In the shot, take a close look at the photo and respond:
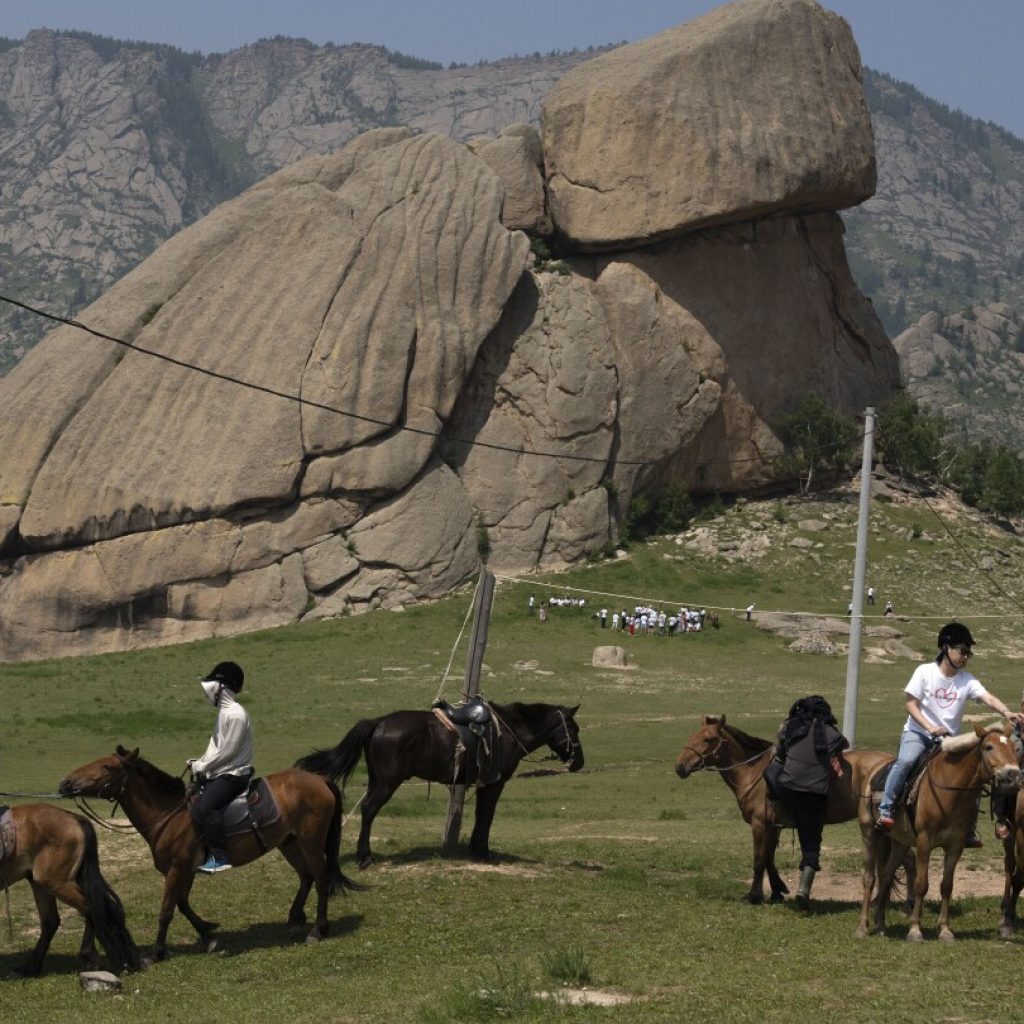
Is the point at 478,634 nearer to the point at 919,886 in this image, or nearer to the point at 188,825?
the point at 188,825

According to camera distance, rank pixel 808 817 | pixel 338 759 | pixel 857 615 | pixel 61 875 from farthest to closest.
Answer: pixel 857 615 < pixel 338 759 < pixel 808 817 < pixel 61 875

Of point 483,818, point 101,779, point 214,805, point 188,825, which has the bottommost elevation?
point 483,818

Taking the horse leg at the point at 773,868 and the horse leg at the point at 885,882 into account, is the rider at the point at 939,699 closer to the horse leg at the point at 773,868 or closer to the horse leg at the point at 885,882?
the horse leg at the point at 885,882

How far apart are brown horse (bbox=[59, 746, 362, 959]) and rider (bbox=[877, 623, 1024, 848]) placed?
5.74 metres

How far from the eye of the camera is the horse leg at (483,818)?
2055cm

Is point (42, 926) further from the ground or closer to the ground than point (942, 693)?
closer to the ground

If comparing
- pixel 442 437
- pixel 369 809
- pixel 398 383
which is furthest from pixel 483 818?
pixel 442 437

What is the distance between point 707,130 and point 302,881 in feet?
185

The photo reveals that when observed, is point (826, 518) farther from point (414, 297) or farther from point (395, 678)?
point (395, 678)

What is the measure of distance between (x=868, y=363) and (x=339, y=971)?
232ft

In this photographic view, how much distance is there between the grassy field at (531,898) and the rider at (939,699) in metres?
1.81

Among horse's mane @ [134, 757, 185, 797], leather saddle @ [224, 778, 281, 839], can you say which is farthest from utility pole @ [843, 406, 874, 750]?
horse's mane @ [134, 757, 185, 797]

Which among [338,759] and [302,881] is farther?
[338,759]

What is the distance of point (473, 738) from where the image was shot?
2053cm
